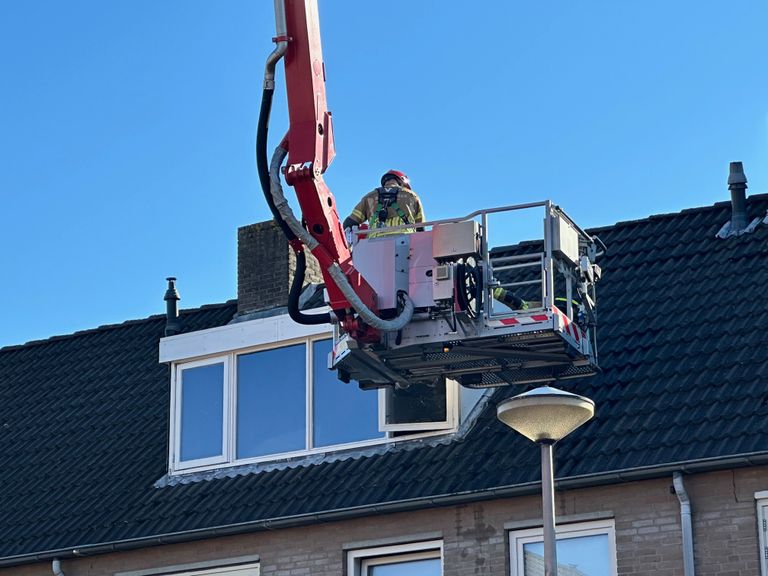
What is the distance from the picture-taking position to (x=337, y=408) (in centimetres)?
2128

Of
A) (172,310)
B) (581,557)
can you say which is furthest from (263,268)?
(581,557)

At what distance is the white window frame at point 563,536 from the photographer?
18.1 metres

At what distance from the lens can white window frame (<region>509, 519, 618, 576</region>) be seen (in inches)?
713

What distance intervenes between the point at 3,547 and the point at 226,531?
3.23 m

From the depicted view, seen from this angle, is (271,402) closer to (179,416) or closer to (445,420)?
(179,416)

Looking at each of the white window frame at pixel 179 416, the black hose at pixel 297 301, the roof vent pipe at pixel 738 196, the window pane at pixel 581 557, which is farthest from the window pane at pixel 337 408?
the roof vent pipe at pixel 738 196

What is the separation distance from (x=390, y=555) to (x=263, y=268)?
219 inches

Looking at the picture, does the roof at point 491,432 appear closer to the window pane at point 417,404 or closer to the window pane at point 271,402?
the window pane at point 417,404

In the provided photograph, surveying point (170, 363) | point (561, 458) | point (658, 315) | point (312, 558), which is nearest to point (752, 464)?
point (561, 458)

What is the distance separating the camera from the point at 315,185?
18.8 metres

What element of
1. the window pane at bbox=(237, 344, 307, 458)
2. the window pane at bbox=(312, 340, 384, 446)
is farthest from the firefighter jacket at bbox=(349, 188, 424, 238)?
the window pane at bbox=(237, 344, 307, 458)

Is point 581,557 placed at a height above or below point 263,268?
below

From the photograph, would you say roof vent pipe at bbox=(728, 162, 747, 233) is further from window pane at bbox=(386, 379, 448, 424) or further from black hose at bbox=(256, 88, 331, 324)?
black hose at bbox=(256, 88, 331, 324)

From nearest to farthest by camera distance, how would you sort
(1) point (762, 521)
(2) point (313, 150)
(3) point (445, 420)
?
(1) point (762, 521) → (2) point (313, 150) → (3) point (445, 420)
